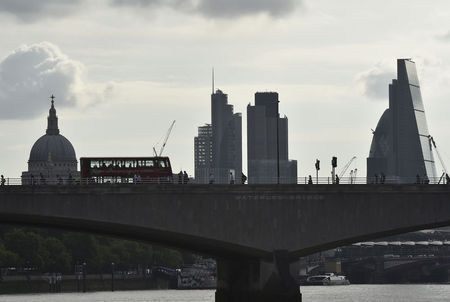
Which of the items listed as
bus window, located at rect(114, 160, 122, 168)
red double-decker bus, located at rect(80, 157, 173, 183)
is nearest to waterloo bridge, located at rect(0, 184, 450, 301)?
red double-decker bus, located at rect(80, 157, 173, 183)

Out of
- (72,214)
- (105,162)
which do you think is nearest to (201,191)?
(72,214)

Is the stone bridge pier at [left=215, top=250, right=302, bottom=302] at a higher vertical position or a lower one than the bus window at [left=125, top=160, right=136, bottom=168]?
lower

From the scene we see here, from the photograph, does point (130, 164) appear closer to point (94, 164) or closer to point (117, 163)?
point (117, 163)

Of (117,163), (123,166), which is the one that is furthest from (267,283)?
(117,163)

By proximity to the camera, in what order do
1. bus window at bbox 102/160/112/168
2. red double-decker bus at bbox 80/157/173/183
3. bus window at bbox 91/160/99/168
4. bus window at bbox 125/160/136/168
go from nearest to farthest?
1. red double-decker bus at bbox 80/157/173/183
2. bus window at bbox 91/160/99/168
3. bus window at bbox 125/160/136/168
4. bus window at bbox 102/160/112/168

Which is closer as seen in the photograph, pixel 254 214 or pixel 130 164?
pixel 254 214

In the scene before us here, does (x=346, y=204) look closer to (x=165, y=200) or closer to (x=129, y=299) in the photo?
(x=165, y=200)

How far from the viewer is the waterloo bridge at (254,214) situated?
374 feet

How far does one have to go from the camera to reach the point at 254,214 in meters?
117

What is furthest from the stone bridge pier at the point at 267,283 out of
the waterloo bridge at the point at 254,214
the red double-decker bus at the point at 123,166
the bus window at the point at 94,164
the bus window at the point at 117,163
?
the bus window at the point at 94,164

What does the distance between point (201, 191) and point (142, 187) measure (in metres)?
5.25

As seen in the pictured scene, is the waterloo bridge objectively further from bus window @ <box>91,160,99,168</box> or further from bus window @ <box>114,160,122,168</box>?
bus window @ <box>114,160,122,168</box>

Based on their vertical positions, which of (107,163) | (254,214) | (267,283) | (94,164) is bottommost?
(267,283)

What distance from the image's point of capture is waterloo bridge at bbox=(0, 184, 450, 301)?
374 ft
